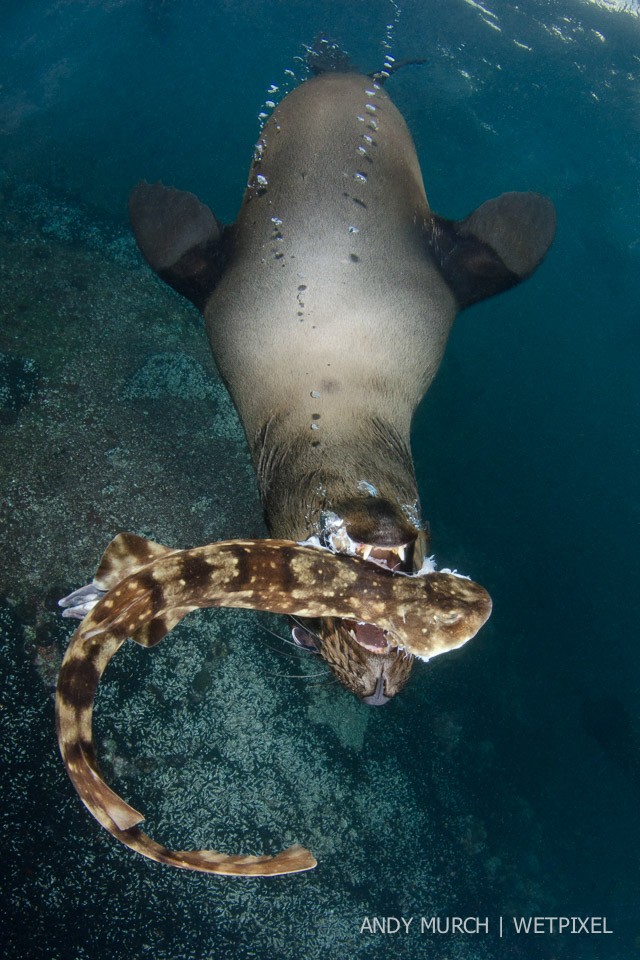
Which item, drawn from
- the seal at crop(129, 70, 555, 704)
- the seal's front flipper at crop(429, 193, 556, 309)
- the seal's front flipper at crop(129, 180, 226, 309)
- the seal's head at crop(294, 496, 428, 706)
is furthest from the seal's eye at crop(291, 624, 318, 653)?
the seal's front flipper at crop(429, 193, 556, 309)

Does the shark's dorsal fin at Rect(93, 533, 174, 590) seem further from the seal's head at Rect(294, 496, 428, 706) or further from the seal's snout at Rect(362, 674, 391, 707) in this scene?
the seal's snout at Rect(362, 674, 391, 707)

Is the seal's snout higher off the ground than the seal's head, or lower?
lower

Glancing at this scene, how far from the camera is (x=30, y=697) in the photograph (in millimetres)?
3734

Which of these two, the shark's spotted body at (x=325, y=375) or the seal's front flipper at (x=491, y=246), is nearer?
the shark's spotted body at (x=325, y=375)

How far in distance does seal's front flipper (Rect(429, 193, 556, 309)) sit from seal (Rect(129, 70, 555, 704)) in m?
0.01

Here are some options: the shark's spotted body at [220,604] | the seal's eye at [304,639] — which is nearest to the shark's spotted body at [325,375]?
the shark's spotted body at [220,604]

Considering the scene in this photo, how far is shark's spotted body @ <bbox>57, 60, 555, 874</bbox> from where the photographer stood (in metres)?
1.22

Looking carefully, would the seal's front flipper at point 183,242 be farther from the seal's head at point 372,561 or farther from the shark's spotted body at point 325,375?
the seal's head at point 372,561

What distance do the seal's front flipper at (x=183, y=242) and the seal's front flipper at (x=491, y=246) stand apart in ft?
5.28

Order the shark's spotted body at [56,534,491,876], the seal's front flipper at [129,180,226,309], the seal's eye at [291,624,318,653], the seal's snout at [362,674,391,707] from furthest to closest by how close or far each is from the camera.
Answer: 1. the seal's front flipper at [129,180,226,309]
2. the seal's eye at [291,624,318,653]
3. the seal's snout at [362,674,391,707]
4. the shark's spotted body at [56,534,491,876]

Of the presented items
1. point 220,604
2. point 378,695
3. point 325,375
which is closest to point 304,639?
point 378,695

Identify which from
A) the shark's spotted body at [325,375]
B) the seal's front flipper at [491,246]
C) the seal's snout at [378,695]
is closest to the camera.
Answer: the shark's spotted body at [325,375]

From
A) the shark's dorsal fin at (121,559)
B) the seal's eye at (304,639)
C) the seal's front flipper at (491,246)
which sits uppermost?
the seal's front flipper at (491,246)

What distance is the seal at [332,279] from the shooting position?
254 cm
